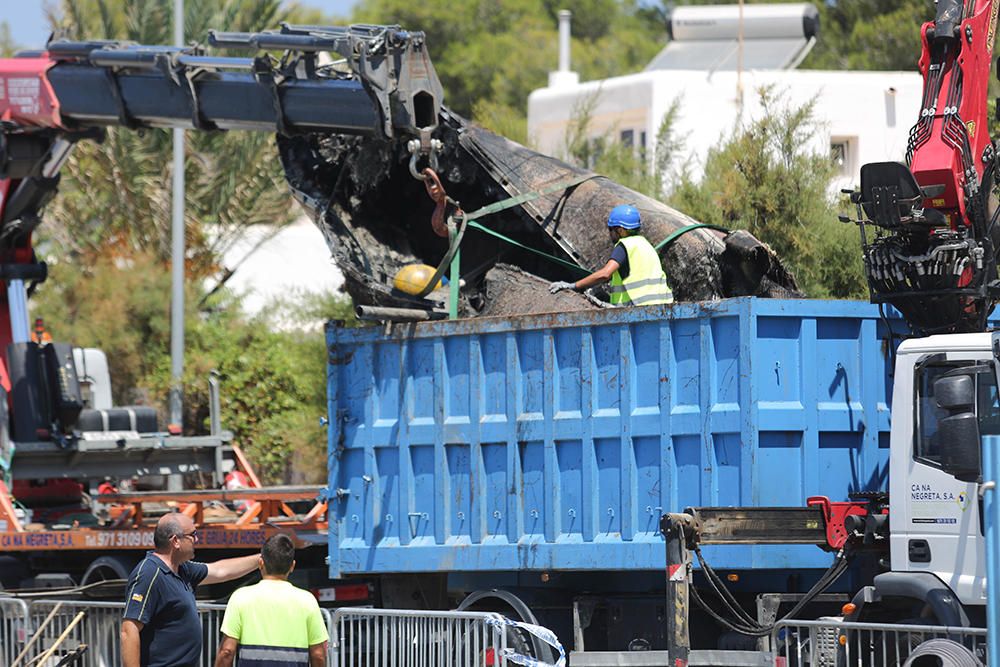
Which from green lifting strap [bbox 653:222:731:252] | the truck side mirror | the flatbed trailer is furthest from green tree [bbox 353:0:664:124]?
the truck side mirror

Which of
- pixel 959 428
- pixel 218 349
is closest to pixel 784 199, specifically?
pixel 959 428

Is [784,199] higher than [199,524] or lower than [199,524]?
higher

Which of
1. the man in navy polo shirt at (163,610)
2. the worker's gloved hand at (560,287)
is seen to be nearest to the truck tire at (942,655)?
the man in navy polo shirt at (163,610)

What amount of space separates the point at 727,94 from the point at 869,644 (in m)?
16.5

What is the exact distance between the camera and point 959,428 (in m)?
7.87

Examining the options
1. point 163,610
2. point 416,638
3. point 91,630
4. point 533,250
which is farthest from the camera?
point 533,250

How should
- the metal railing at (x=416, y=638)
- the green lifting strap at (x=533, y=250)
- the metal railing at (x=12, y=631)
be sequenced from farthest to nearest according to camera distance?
1. the green lifting strap at (x=533, y=250)
2. the metal railing at (x=12, y=631)
3. the metal railing at (x=416, y=638)

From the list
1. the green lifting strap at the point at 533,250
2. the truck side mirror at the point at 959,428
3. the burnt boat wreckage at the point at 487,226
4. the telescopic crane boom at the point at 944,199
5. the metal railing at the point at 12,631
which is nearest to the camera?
the truck side mirror at the point at 959,428

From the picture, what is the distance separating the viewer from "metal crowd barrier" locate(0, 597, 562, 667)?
9.52m

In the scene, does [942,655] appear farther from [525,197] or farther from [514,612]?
[525,197]

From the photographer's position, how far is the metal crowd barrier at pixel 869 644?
7777 mm

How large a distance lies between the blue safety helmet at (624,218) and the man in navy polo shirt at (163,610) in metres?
4.00

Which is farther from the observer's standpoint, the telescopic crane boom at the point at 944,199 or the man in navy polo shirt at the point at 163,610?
the telescopic crane boom at the point at 944,199

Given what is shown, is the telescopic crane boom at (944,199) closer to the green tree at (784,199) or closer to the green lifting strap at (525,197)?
the green lifting strap at (525,197)
